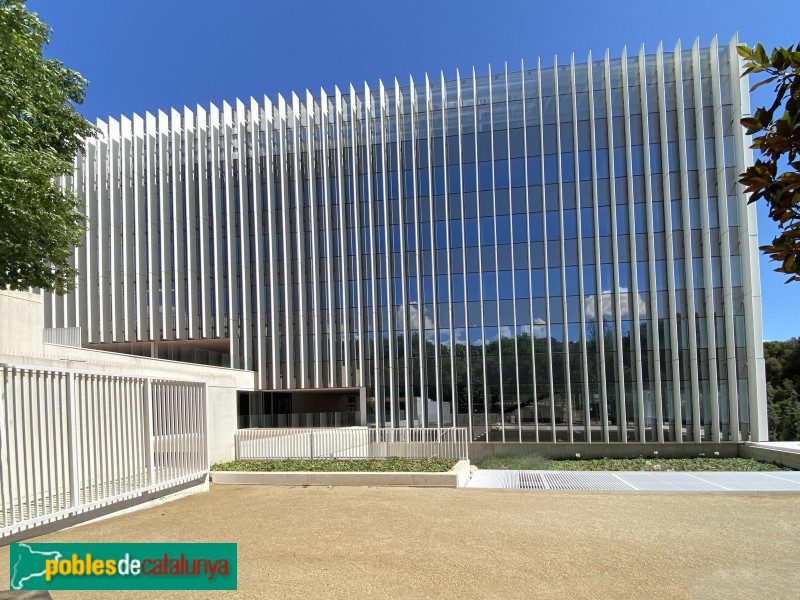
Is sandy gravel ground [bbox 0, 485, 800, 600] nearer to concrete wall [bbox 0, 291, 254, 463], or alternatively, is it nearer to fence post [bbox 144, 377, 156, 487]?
fence post [bbox 144, 377, 156, 487]

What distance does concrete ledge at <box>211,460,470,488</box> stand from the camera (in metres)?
13.1

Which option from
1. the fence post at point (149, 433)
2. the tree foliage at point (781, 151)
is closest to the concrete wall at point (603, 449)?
the fence post at point (149, 433)

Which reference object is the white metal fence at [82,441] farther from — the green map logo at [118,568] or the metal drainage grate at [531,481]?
the metal drainage grate at [531,481]

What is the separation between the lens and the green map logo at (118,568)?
20.3 feet

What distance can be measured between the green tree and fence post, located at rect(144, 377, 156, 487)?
242cm

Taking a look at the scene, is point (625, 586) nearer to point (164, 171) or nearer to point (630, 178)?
point (630, 178)

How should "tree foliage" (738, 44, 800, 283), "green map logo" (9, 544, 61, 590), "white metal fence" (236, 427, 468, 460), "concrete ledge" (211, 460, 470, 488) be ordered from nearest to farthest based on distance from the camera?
"tree foliage" (738, 44, 800, 283) < "green map logo" (9, 544, 61, 590) < "concrete ledge" (211, 460, 470, 488) < "white metal fence" (236, 427, 468, 460)

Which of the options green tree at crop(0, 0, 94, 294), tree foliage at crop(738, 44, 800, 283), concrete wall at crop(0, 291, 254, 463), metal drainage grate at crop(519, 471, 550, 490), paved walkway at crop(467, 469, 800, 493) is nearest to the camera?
tree foliage at crop(738, 44, 800, 283)

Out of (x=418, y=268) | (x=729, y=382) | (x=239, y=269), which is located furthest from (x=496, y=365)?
(x=239, y=269)

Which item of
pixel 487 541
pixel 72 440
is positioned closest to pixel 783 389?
pixel 487 541

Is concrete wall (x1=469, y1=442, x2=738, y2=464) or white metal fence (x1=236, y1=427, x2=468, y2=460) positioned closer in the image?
white metal fence (x1=236, y1=427, x2=468, y2=460)

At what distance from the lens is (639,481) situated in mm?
14641

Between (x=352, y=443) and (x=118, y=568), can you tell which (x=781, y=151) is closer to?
(x=118, y=568)

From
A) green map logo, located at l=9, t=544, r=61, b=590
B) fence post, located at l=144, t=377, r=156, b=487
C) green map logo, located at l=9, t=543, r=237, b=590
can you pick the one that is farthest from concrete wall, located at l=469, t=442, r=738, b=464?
green map logo, located at l=9, t=544, r=61, b=590
